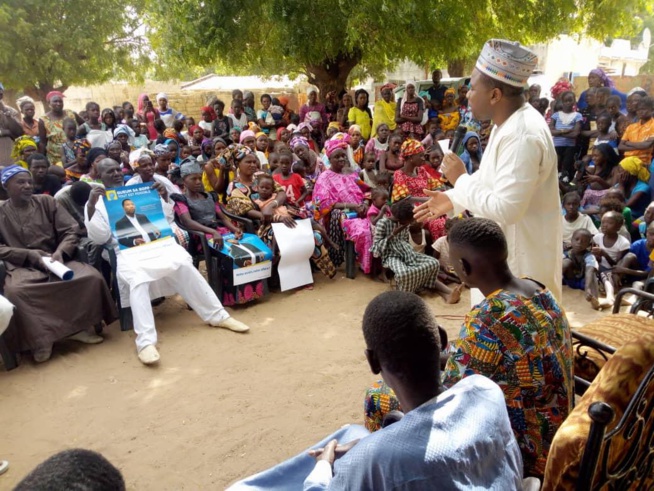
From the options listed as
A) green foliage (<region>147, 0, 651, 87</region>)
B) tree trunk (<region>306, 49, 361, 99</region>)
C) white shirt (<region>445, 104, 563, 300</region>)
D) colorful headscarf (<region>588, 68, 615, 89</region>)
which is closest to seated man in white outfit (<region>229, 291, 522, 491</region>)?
white shirt (<region>445, 104, 563, 300</region>)

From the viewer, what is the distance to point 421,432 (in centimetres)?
128

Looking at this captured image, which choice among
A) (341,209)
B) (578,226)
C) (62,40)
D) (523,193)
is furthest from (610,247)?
(62,40)

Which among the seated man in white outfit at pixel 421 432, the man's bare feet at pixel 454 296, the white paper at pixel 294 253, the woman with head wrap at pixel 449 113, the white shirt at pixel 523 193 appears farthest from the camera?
the woman with head wrap at pixel 449 113

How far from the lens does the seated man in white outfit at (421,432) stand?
123 centimetres

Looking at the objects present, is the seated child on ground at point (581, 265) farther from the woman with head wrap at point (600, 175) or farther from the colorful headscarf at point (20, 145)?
the colorful headscarf at point (20, 145)

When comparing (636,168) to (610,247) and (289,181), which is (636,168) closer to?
(610,247)

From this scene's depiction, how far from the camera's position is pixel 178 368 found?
13.5ft

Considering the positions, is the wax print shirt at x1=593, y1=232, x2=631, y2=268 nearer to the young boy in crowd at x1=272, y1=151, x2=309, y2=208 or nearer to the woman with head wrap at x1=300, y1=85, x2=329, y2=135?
the young boy in crowd at x1=272, y1=151, x2=309, y2=208

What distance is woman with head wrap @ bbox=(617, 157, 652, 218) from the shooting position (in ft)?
20.3

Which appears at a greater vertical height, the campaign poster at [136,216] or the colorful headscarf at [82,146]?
the colorful headscarf at [82,146]

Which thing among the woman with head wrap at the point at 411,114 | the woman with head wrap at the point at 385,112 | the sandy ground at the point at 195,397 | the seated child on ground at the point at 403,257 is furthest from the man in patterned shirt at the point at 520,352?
the woman with head wrap at the point at 385,112

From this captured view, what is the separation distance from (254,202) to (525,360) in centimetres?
438

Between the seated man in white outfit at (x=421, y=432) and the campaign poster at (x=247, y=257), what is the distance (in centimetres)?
347

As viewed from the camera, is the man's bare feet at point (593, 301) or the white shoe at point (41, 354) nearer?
the white shoe at point (41, 354)
